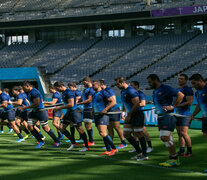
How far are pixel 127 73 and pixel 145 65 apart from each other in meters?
1.86

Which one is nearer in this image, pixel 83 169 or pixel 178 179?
pixel 178 179

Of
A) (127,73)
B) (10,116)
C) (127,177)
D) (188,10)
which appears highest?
(188,10)

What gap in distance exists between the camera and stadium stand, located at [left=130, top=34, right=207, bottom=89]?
102 ft

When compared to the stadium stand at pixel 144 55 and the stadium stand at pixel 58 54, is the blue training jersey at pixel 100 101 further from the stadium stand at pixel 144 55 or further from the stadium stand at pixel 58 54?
the stadium stand at pixel 58 54

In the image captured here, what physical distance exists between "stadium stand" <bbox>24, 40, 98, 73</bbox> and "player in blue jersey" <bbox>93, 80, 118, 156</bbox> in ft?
85.5

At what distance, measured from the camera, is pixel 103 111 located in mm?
9883

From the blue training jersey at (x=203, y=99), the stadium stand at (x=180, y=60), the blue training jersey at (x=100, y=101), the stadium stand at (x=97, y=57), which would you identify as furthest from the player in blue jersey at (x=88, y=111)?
the stadium stand at (x=97, y=57)

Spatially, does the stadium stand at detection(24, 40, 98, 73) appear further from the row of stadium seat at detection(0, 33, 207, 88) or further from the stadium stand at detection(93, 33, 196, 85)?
the stadium stand at detection(93, 33, 196, 85)

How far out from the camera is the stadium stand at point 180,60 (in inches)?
1228

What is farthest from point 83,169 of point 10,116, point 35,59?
point 35,59

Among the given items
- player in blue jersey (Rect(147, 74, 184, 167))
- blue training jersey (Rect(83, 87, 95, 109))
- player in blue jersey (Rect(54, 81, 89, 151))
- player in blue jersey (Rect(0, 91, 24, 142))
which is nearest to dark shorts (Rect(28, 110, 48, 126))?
player in blue jersey (Rect(54, 81, 89, 151))

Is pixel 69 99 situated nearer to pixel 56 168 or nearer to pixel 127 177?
pixel 56 168

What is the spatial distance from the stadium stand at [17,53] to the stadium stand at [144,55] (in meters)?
10.2

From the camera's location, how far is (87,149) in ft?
36.4
